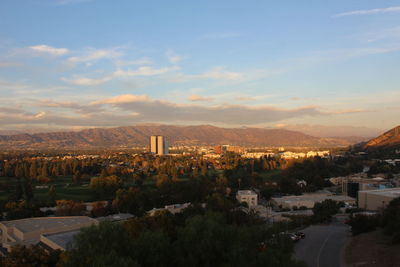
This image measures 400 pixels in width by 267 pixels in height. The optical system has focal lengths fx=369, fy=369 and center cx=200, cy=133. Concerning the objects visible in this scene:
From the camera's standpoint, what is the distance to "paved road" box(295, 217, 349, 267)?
578 inches

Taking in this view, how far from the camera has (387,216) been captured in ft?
59.8

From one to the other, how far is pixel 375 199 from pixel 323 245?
11186 mm

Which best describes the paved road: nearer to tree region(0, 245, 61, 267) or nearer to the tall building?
tree region(0, 245, 61, 267)

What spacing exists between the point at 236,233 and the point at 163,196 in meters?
20.0

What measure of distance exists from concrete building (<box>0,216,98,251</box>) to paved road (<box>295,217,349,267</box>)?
995 cm

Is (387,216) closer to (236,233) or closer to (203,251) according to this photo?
(236,233)

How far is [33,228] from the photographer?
18781mm

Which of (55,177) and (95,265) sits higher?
(95,265)

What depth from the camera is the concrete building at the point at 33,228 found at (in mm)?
17875

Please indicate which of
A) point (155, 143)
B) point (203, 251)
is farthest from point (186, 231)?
point (155, 143)

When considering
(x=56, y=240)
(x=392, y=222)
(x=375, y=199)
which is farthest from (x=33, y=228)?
(x=375, y=199)

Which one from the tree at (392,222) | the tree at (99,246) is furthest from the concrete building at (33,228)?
the tree at (392,222)

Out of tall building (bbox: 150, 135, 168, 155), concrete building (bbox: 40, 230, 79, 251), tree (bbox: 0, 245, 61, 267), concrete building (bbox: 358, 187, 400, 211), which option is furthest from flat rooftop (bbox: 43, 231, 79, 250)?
tall building (bbox: 150, 135, 168, 155)

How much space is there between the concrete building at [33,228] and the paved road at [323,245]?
9.95m
